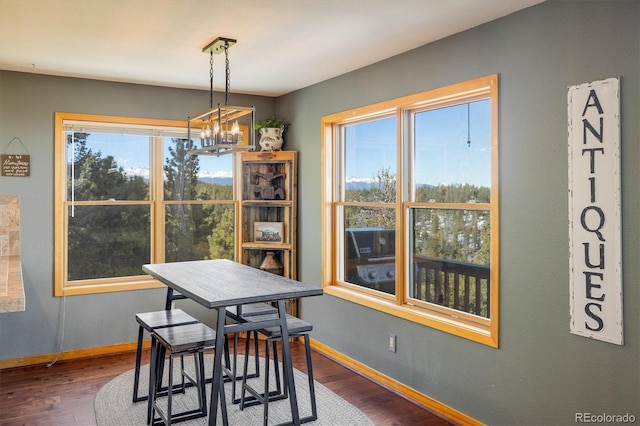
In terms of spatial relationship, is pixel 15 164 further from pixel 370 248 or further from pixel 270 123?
pixel 370 248

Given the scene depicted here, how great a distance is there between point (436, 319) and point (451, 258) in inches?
17.2

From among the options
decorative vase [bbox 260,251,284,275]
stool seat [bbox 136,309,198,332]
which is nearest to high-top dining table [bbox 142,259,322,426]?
stool seat [bbox 136,309,198,332]

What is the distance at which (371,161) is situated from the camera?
4301mm

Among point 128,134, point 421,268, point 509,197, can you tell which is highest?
point 128,134

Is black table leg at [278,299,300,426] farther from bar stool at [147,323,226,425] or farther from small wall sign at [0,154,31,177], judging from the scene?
small wall sign at [0,154,31,177]

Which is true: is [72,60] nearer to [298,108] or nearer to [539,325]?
[298,108]

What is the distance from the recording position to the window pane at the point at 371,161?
407 centimetres

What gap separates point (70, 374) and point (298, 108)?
3.17 metres

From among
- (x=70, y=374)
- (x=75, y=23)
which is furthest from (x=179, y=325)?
(x=75, y=23)

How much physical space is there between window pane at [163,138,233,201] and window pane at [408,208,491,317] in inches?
90.1

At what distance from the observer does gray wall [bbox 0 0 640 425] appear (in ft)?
7.85

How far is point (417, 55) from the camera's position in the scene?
3570 millimetres

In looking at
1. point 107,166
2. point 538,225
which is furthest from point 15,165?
point 538,225

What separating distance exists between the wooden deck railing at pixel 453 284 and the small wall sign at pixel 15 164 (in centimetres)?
340
